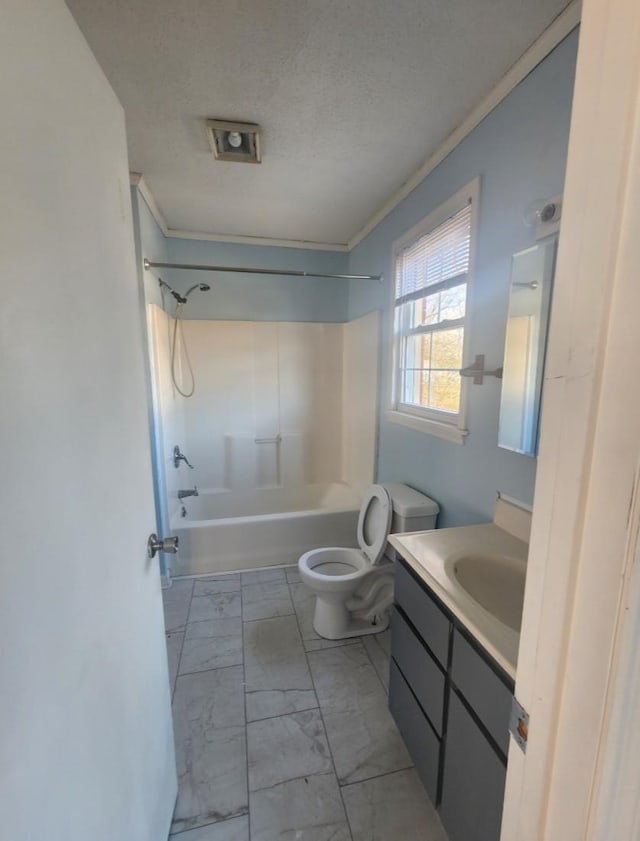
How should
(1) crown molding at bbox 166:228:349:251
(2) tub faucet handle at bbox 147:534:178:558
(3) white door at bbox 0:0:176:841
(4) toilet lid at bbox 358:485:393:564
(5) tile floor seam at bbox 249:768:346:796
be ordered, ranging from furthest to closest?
(1) crown molding at bbox 166:228:349:251
(4) toilet lid at bbox 358:485:393:564
(5) tile floor seam at bbox 249:768:346:796
(2) tub faucet handle at bbox 147:534:178:558
(3) white door at bbox 0:0:176:841

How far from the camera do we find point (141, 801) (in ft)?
3.02

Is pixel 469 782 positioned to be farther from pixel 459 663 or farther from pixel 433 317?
pixel 433 317

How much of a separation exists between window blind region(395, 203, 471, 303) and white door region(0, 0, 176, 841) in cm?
143

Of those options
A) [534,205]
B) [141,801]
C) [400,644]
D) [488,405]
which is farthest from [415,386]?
[141,801]

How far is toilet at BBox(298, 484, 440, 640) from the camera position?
6.32ft

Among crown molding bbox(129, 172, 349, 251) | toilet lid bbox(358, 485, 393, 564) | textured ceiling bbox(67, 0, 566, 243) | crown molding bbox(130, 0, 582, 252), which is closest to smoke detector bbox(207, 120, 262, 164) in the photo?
textured ceiling bbox(67, 0, 566, 243)

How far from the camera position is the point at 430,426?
1.98m

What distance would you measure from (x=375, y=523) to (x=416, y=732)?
0.98 m

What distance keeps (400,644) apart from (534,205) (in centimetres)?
167

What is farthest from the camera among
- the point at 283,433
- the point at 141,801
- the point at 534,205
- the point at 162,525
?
the point at 283,433

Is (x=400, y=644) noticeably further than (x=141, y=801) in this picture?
Yes

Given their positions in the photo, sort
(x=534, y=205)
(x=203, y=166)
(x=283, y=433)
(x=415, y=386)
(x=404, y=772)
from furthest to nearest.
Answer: (x=283, y=433), (x=415, y=386), (x=203, y=166), (x=404, y=772), (x=534, y=205)

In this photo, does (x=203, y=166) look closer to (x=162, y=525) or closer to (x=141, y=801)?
(x=162, y=525)

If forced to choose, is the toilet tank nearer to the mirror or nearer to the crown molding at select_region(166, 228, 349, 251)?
the mirror
